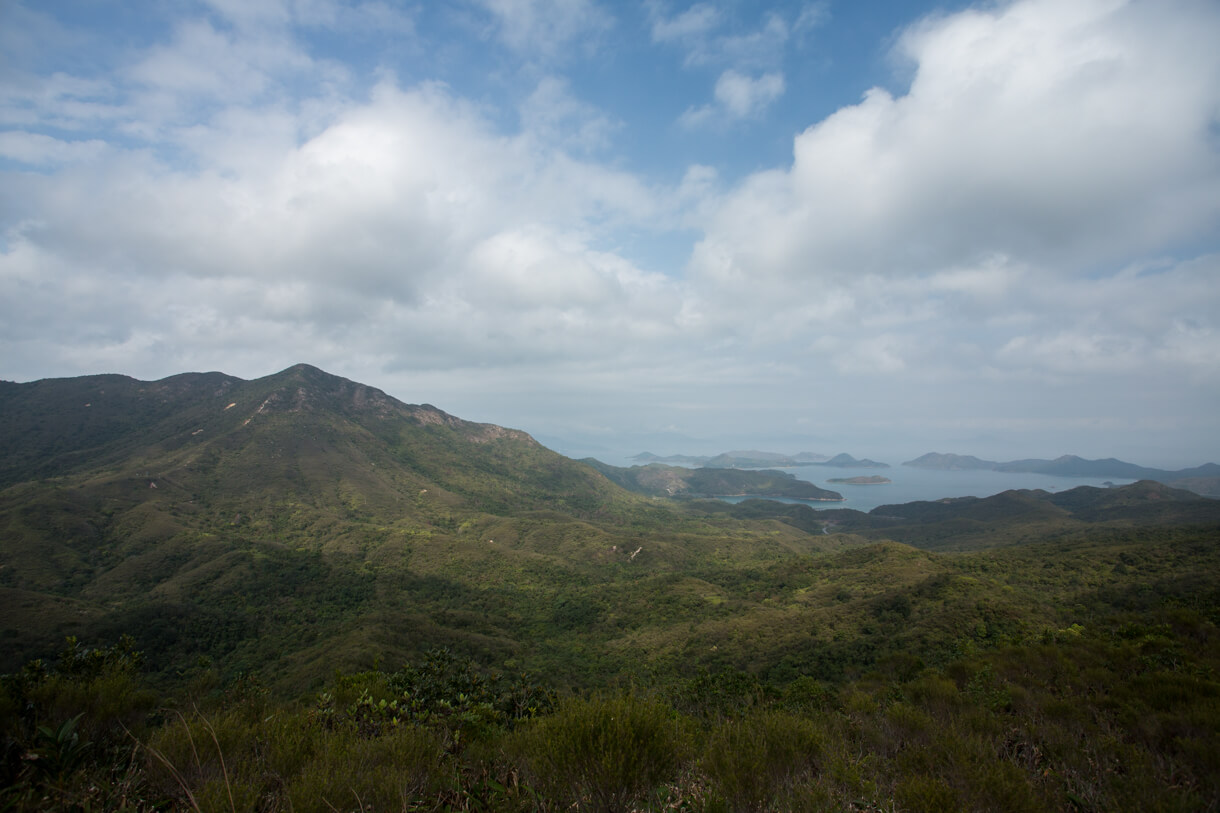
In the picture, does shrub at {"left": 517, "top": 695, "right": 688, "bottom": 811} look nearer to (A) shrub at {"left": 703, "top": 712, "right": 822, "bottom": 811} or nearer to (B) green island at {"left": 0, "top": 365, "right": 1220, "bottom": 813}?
(B) green island at {"left": 0, "top": 365, "right": 1220, "bottom": 813}

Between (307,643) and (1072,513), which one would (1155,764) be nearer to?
(307,643)

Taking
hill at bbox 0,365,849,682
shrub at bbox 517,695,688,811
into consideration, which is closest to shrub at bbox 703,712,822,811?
shrub at bbox 517,695,688,811

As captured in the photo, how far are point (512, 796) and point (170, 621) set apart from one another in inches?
3052

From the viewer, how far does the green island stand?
5680mm

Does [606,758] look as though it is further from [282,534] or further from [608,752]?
[282,534]

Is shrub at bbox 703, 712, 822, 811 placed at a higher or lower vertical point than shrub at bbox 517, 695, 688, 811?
lower

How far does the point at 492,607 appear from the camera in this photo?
78562 millimetres

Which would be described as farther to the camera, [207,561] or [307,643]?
[207,561]

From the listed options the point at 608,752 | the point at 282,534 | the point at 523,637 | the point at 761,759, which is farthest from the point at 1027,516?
the point at 282,534

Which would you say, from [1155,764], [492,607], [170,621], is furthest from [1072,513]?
[170,621]

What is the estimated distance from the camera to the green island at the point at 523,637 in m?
5.68

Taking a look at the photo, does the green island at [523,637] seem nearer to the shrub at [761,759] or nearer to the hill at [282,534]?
the shrub at [761,759]

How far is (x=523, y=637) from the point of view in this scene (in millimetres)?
66438

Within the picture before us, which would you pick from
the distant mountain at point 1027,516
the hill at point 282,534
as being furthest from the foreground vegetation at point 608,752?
the distant mountain at point 1027,516
